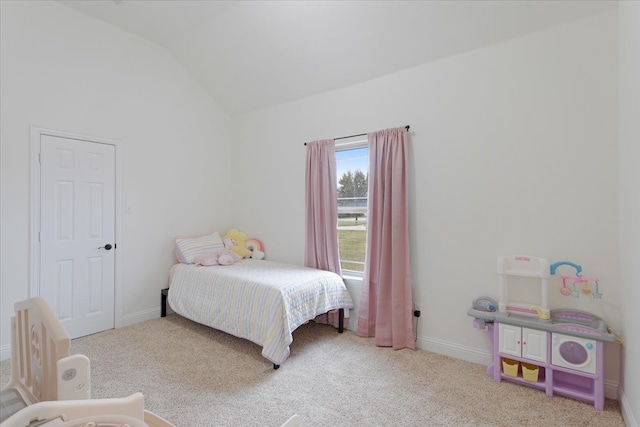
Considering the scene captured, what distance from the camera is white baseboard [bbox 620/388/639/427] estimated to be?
1696 millimetres

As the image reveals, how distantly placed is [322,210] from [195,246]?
1.63m

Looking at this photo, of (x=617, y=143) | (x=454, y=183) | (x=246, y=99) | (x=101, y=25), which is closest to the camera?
(x=617, y=143)

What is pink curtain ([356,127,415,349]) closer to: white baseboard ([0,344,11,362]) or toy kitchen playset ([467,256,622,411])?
toy kitchen playset ([467,256,622,411])

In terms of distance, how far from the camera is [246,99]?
4023 millimetres

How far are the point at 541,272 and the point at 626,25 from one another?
1611 mm

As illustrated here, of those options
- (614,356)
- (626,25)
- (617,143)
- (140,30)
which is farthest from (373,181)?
(140,30)

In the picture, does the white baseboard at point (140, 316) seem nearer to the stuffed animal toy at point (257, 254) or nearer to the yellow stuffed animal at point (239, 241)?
the yellow stuffed animal at point (239, 241)

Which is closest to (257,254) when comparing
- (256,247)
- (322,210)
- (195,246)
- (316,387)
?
(256,247)

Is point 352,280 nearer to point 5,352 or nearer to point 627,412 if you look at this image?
point 627,412

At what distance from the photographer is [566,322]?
6.94 feet

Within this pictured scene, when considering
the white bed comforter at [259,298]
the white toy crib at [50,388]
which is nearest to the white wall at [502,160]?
the white bed comforter at [259,298]

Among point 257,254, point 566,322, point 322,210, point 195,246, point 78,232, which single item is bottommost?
point 566,322

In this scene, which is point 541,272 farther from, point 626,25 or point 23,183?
point 23,183

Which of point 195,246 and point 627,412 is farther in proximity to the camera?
point 195,246
